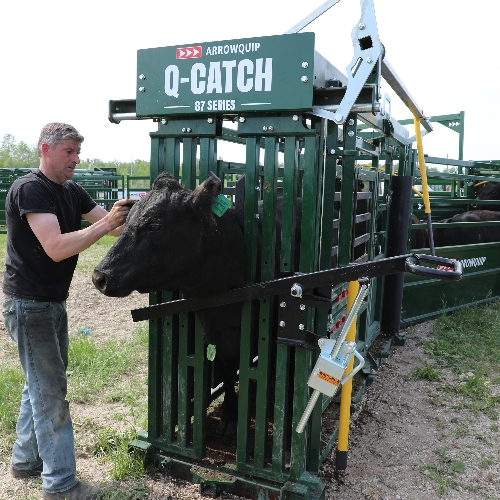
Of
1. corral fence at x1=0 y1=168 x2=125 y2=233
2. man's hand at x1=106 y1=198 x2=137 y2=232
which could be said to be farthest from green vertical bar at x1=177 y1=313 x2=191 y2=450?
corral fence at x1=0 y1=168 x2=125 y2=233

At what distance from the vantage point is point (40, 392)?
2.99 meters

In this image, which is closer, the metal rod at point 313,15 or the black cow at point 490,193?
the metal rod at point 313,15

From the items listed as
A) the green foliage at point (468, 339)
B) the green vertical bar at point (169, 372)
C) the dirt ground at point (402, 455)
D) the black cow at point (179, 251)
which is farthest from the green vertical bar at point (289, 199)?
the green foliage at point (468, 339)

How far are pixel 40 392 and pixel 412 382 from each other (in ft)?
11.6

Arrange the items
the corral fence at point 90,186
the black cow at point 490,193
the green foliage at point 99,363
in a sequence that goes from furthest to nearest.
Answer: the corral fence at point 90,186 < the black cow at point 490,193 < the green foliage at point 99,363

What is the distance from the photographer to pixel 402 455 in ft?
11.9

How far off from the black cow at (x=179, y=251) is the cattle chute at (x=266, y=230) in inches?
4.0

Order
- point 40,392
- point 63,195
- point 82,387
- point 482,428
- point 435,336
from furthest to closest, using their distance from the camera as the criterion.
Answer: point 435,336
point 82,387
point 482,428
point 63,195
point 40,392

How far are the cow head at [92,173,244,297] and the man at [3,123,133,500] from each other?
269 millimetres

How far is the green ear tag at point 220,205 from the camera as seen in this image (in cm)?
282

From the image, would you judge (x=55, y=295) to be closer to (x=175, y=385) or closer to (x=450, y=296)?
(x=175, y=385)

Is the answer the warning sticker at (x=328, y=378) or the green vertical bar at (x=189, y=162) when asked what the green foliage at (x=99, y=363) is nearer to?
the green vertical bar at (x=189, y=162)

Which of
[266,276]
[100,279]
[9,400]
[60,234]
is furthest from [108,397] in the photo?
[266,276]

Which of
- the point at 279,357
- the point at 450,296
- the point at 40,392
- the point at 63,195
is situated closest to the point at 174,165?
the point at 63,195
